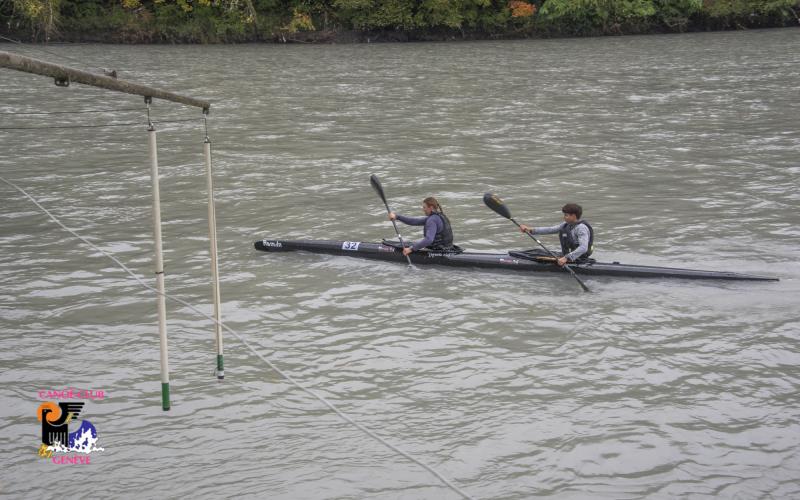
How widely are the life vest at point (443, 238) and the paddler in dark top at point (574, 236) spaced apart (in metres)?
1.06

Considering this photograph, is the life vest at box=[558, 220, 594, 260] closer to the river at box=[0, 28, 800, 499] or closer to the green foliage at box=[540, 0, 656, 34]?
the river at box=[0, 28, 800, 499]

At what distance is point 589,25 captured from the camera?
4700 centimetres

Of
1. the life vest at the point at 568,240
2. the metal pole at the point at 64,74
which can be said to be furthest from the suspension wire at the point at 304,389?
the life vest at the point at 568,240

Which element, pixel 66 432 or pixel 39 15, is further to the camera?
pixel 39 15

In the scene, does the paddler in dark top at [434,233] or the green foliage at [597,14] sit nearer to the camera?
the paddler in dark top at [434,233]

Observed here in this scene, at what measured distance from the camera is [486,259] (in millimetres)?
13133

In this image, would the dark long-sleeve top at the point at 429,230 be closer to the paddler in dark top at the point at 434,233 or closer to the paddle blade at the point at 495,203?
the paddler in dark top at the point at 434,233

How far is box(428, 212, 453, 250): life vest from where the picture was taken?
13.5 metres

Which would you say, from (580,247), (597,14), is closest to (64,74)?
(580,247)

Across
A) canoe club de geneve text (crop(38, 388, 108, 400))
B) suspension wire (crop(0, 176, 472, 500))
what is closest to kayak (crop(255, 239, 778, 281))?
suspension wire (crop(0, 176, 472, 500))

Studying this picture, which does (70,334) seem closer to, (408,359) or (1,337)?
(1,337)

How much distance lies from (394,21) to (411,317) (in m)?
37.6

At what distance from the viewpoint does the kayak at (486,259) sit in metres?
12.5

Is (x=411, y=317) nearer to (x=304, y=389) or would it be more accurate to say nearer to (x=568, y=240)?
(x=304, y=389)
